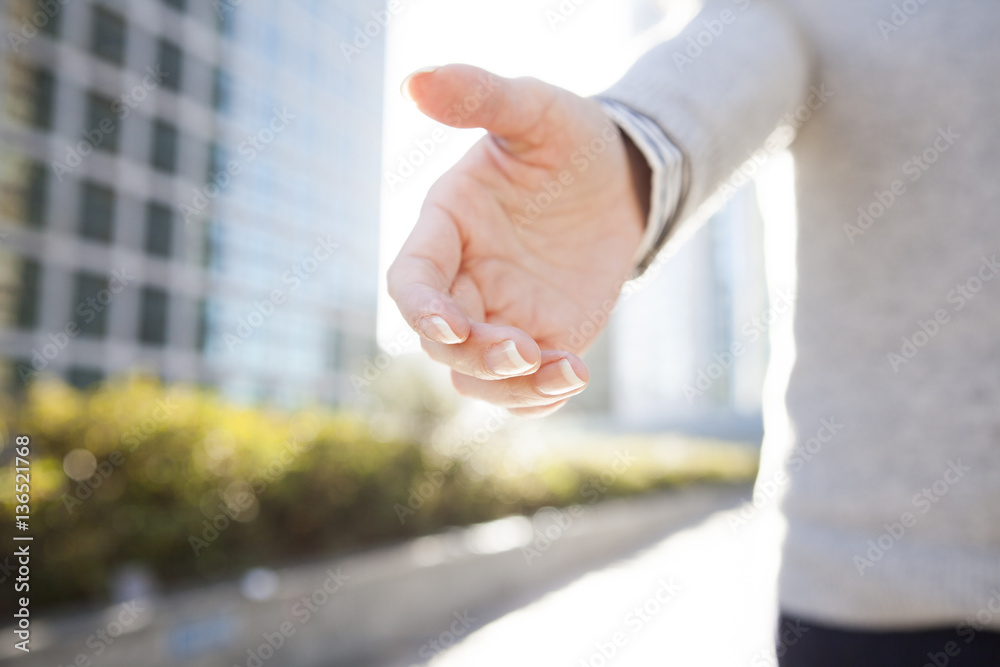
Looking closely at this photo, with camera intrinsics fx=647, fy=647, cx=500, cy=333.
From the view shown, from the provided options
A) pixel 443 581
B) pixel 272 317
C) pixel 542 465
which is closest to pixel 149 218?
pixel 272 317

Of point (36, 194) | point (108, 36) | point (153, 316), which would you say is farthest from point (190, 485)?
point (108, 36)

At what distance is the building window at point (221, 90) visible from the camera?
3180 centimetres

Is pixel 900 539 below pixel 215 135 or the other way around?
below

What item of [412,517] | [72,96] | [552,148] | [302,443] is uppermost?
[72,96]

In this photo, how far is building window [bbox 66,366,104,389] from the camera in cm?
2450

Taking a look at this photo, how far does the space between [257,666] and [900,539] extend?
4232 millimetres

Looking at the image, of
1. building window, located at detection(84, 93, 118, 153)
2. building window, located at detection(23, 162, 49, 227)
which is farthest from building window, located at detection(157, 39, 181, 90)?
building window, located at detection(23, 162, 49, 227)

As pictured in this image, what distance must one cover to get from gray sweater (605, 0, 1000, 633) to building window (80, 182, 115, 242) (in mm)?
→ 29594

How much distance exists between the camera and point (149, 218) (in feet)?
92.3

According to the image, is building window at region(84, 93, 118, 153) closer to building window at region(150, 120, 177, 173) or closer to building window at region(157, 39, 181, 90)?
building window at region(150, 120, 177, 173)

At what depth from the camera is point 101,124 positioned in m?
26.6

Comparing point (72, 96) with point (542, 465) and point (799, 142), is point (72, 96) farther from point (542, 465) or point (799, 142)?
point (799, 142)

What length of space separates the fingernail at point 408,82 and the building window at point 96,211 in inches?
1160

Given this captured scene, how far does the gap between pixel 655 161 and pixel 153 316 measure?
3091cm
